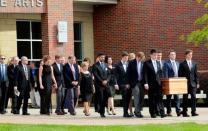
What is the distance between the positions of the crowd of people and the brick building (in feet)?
21.3

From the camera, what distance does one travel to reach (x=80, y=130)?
1602 centimetres

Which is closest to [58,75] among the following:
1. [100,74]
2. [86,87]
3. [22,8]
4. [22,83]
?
[86,87]

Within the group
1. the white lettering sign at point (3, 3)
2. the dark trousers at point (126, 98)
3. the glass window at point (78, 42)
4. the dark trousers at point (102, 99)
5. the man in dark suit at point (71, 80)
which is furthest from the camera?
the glass window at point (78, 42)

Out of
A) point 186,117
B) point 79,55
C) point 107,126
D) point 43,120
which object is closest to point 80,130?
point 107,126

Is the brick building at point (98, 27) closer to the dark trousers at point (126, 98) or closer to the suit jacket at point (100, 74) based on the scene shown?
the suit jacket at point (100, 74)

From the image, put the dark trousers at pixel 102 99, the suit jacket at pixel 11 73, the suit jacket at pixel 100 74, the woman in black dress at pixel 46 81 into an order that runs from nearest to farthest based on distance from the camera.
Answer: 1. the dark trousers at pixel 102 99
2. the suit jacket at pixel 100 74
3. the woman in black dress at pixel 46 81
4. the suit jacket at pixel 11 73

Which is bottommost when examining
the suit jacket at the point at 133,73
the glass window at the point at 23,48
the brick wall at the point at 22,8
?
the suit jacket at the point at 133,73

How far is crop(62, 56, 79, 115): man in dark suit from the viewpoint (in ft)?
72.8

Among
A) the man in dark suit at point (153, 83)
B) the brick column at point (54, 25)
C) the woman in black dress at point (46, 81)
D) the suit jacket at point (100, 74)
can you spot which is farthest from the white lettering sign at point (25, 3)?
the man in dark suit at point (153, 83)

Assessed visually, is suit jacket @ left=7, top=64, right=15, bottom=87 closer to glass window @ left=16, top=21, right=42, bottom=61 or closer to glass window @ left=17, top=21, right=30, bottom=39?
glass window @ left=16, top=21, right=42, bottom=61

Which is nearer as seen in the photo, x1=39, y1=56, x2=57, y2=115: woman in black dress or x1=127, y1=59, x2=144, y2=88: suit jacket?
x1=127, y1=59, x2=144, y2=88: suit jacket

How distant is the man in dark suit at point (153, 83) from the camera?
68.3ft

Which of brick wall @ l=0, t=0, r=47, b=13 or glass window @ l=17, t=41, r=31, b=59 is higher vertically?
brick wall @ l=0, t=0, r=47, b=13

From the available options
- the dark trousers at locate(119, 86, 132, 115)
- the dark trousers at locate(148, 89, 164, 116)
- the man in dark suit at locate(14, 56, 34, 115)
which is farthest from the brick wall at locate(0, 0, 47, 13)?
the dark trousers at locate(148, 89, 164, 116)
